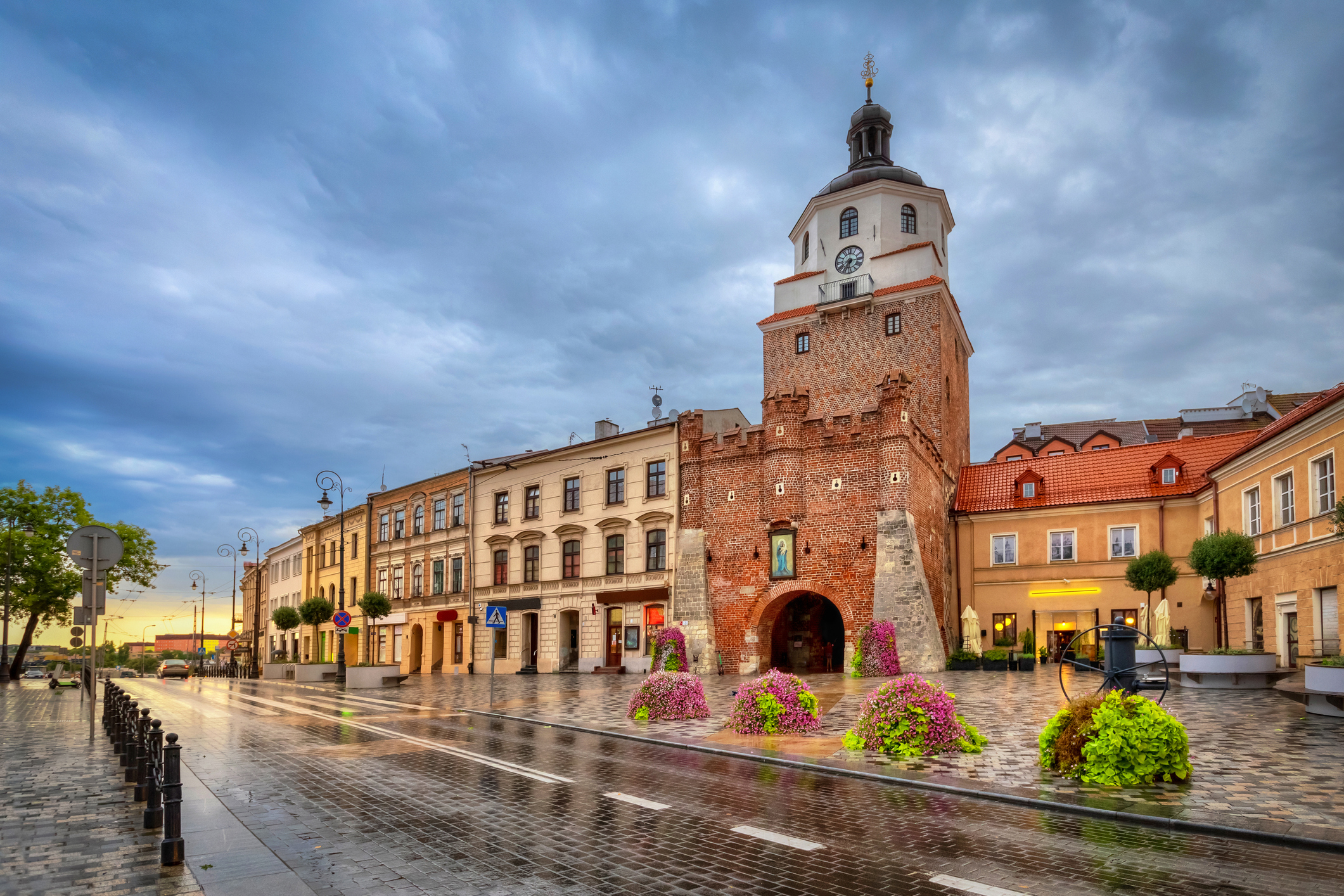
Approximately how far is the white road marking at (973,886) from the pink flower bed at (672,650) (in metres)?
23.2

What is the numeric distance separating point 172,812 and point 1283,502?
26.4m

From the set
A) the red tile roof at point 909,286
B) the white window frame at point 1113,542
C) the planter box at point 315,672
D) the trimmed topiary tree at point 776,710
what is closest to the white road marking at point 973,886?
the trimmed topiary tree at point 776,710

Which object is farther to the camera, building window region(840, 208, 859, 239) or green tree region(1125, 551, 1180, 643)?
building window region(840, 208, 859, 239)

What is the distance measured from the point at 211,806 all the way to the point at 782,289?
34446 mm

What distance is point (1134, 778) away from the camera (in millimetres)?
9273

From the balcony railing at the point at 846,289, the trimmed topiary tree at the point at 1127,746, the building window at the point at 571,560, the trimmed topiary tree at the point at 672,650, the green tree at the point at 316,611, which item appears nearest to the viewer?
the trimmed topiary tree at the point at 1127,746

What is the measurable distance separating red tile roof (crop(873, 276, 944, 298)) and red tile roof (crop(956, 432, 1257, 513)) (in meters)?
8.55

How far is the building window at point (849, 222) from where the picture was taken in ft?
127

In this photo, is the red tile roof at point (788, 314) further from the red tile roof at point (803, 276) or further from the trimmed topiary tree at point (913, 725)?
the trimmed topiary tree at point (913, 725)

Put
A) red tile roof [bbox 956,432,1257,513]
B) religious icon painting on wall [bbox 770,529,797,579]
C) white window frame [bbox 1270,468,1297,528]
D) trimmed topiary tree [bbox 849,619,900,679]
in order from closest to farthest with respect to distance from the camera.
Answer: white window frame [bbox 1270,468,1297,528], trimmed topiary tree [bbox 849,619,900,679], religious icon painting on wall [bbox 770,529,797,579], red tile roof [bbox 956,432,1257,513]

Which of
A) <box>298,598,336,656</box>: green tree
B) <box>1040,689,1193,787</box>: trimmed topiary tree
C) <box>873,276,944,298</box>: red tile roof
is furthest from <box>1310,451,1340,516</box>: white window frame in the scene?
<box>298,598,336,656</box>: green tree

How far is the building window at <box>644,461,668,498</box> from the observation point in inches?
1348

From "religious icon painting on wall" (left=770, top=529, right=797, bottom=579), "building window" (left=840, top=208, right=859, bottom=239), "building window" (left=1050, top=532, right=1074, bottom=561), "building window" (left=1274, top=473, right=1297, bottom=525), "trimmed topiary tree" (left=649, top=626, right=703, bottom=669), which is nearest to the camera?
"building window" (left=1274, top=473, right=1297, bottom=525)

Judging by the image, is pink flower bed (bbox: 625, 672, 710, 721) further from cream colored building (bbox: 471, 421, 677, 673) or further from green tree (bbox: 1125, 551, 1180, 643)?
green tree (bbox: 1125, 551, 1180, 643)
